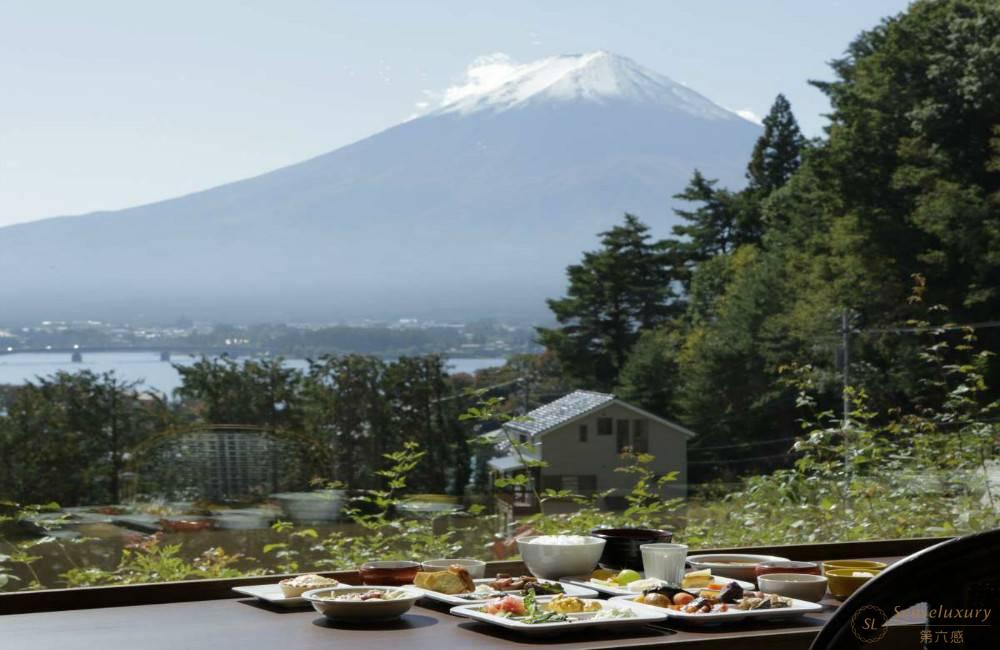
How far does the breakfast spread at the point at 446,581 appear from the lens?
1.30 metres

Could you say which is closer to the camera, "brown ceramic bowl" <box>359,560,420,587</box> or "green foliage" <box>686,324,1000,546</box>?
"brown ceramic bowl" <box>359,560,420,587</box>

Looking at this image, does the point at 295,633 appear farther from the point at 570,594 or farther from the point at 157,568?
the point at 157,568

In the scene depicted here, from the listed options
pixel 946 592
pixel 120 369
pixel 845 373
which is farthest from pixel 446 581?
pixel 845 373

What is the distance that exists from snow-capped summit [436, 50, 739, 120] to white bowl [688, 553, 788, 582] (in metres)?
37.1

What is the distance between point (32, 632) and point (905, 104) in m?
14.7

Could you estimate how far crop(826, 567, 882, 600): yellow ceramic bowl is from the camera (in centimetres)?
131

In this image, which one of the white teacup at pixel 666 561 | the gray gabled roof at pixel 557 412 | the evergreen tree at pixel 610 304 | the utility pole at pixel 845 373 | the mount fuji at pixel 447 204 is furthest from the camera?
the mount fuji at pixel 447 204

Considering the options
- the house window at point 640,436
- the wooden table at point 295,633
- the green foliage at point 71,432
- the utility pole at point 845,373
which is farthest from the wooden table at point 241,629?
the house window at point 640,436

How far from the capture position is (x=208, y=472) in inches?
149

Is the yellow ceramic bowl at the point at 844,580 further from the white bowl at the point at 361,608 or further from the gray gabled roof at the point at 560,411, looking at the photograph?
the gray gabled roof at the point at 560,411

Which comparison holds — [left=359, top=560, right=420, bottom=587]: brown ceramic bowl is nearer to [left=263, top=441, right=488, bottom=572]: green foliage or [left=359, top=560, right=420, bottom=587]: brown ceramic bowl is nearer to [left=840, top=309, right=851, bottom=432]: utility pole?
[left=263, top=441, right=488, bottom=572]: green foliage

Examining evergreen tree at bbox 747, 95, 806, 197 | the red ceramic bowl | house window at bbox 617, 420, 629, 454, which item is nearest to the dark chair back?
the red ceramic bowl

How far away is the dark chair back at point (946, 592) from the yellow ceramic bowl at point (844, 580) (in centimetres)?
74

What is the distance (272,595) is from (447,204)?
3345 centimetres
